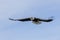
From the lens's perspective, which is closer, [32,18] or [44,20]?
[32,18]

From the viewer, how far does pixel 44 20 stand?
268 ft

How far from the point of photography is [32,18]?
74.4 meters

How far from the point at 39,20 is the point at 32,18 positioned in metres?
4.07

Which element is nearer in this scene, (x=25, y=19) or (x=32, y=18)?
(x=32, y=18)

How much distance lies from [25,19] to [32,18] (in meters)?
6.85

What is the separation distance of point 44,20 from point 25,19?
7505mm

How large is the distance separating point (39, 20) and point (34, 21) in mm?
2015

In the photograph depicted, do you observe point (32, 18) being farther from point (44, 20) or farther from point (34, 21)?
point (44, 20)

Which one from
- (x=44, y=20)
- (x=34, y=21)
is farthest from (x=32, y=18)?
(x=44, y=20)

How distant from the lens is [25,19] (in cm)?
8075

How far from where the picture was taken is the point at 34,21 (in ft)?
252
